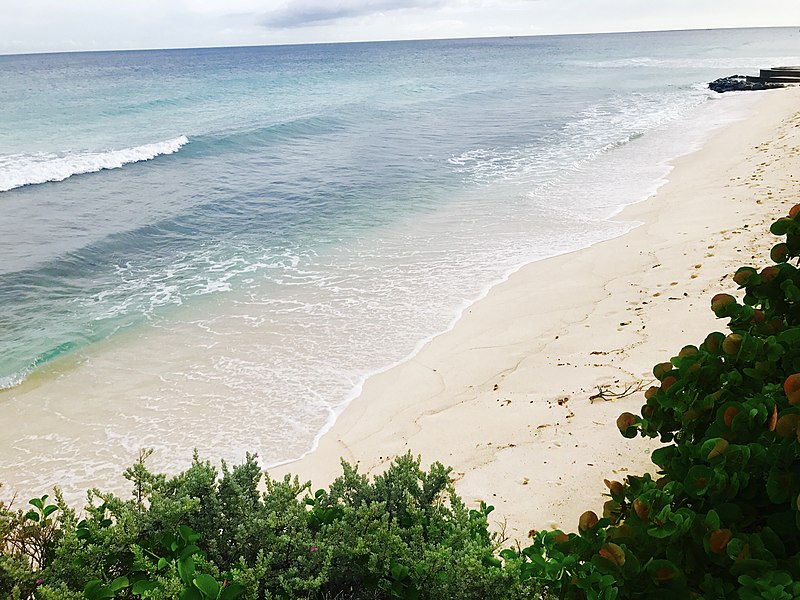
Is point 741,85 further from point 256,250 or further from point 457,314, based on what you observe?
point 457,314

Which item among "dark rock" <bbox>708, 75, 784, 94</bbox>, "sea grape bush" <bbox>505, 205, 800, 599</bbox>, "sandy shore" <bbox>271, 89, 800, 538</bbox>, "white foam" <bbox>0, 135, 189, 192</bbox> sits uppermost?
"dark rock" <bbox>708, 75, 784, 94</bbox>

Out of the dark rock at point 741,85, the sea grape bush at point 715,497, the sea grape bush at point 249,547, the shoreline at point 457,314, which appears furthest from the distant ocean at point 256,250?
the dark rock at point 741,85

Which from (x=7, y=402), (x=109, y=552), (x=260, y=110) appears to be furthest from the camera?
(x=260, y=110)

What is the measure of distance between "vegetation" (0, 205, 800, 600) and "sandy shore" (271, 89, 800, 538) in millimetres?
1293

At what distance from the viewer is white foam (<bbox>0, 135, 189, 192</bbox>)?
63.9 ft

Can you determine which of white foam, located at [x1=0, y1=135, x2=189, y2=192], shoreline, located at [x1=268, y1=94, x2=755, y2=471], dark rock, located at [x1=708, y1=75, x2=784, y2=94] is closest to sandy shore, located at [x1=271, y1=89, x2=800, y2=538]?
shoreline, located at [x1=268, y1=94, x2=755, y2=471]

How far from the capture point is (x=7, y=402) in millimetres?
6945

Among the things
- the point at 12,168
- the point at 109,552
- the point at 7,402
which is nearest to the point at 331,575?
the point at 109,552

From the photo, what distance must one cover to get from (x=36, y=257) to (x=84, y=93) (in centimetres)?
4386

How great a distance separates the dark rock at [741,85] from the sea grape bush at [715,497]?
3966cm

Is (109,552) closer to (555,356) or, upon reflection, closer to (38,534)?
(38,534)

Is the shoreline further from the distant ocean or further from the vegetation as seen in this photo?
the vegetation

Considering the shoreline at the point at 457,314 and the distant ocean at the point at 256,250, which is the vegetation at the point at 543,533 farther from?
the distant ocean at the point at 256,250

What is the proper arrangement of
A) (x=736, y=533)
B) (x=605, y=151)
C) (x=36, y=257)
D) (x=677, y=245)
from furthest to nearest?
(x=605, y=151)
(x=36, y=257)
(x=677, y=245)
(x=736, y=533)
